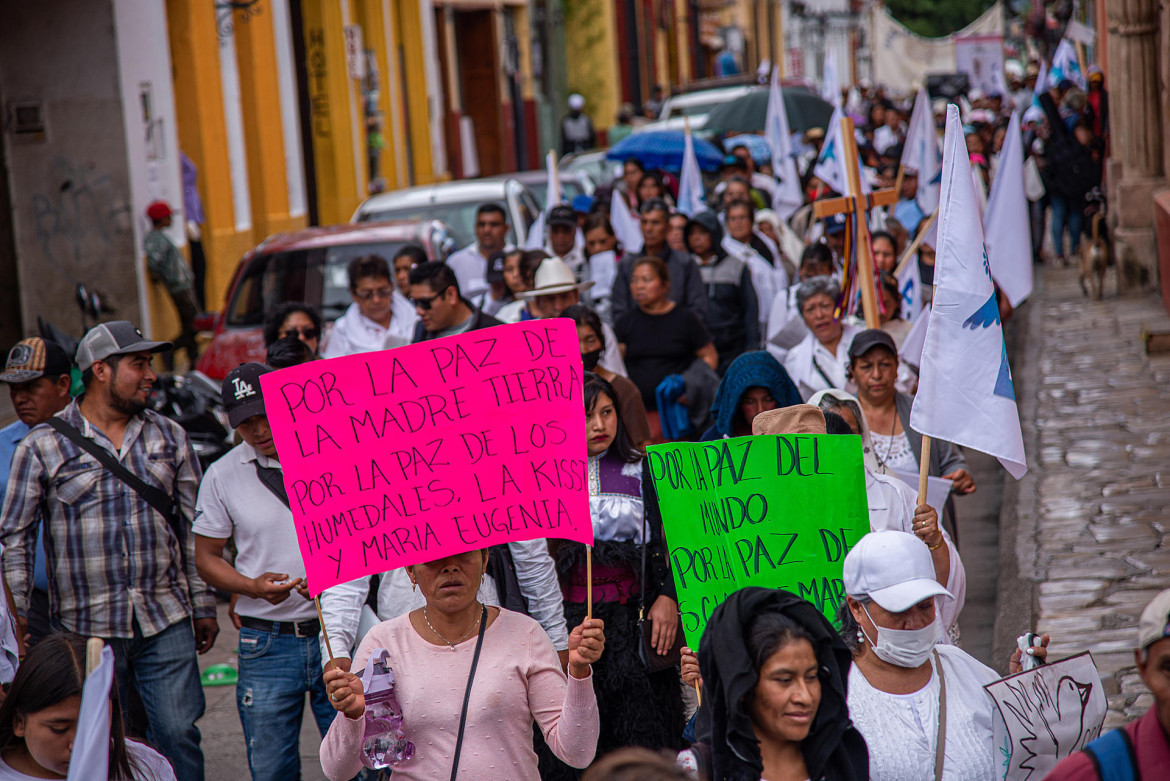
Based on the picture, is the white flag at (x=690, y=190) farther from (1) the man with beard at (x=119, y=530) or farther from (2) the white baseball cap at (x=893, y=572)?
(2) the white baseball cap at (x=893, y=572)

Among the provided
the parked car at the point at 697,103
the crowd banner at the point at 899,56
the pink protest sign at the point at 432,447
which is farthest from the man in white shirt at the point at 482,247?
the crowd banner at the point at 899,56

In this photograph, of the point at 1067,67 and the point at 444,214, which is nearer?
the point at 444,214

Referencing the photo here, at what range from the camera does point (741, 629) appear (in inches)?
124

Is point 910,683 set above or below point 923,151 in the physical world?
below

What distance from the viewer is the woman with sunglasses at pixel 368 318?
8.34m

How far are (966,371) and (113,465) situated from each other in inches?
110

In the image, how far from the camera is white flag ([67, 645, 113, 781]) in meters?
2.97

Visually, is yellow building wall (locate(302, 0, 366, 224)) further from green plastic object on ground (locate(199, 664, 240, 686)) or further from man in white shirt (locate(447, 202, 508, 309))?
green plastic object on ground (locate(199, 664, 240, 686))

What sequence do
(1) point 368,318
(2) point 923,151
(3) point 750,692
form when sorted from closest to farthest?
(3) point 750,692, (1) point 368,318, (2) point 923,151

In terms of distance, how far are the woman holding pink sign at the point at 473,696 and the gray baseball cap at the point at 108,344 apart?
5.83ft

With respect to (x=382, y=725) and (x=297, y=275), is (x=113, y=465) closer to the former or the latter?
(x=382, y=725)

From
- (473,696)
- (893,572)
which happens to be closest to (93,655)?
(473,696)

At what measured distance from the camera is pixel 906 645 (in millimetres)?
3469

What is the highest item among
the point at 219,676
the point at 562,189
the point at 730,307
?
the point at 562,189
